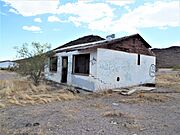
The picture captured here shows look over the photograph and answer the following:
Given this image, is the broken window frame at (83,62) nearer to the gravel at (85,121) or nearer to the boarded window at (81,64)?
the boarded window at (81,64)

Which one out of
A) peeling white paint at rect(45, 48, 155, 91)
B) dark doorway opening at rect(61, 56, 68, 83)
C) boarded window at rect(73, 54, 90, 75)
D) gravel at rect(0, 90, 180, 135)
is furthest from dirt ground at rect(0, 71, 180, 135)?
dark doorway opening at rect(61, 56, 68, 83)

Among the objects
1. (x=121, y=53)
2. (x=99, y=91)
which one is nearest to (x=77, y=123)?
(x=99, y=91)

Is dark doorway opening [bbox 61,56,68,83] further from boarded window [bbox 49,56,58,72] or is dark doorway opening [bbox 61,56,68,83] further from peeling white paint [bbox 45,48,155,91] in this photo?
boarded window [bbox 49,56,58,72]

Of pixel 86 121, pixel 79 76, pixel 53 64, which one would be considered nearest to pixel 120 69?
pixel 79 76

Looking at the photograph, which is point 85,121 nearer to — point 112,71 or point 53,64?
point 112,71

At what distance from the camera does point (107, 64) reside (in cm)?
1523

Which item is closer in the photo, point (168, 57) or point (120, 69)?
point (120, 69)

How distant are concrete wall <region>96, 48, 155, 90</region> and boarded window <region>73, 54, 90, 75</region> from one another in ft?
6.73

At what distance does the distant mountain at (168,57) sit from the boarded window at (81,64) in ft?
87.9

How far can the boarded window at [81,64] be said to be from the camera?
672 inches

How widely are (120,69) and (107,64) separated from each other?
128cm

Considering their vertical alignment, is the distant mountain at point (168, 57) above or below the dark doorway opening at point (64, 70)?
above

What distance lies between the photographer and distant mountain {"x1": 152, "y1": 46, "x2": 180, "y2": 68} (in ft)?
135

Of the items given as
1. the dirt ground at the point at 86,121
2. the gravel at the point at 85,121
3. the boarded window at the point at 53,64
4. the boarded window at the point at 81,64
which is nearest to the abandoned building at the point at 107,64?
the boarded window at the point at 81,64
